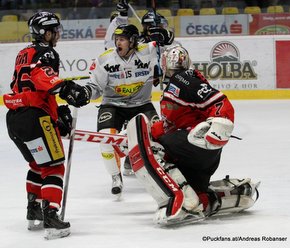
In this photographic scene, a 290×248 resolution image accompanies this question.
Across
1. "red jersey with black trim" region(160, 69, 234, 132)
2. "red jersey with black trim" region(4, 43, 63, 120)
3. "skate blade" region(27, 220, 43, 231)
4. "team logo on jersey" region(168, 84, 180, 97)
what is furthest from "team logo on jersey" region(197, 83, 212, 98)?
"skate blade" region(27, 220, 43, 231)

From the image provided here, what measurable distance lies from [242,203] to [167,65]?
2.72 ft

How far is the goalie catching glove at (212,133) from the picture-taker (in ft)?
12.8

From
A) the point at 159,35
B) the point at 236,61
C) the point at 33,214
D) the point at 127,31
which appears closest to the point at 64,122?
the point at 33,214

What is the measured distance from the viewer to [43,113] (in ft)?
13.1

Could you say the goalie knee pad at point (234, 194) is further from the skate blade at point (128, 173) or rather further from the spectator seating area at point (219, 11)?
the spectator seating area at point (219, 11)

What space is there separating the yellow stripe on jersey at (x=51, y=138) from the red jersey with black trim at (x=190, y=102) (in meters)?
0.64

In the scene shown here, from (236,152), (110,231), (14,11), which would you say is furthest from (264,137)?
(14,11)

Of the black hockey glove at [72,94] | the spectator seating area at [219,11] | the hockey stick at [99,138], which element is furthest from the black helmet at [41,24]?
the spectator seating area at [219,11]

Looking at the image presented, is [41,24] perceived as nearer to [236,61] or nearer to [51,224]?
[51,224]

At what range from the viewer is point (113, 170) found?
200 inches

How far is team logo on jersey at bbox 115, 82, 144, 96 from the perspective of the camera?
5422 millimetres

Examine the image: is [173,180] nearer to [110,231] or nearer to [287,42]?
[110,231]

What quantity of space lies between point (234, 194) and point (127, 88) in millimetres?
1399

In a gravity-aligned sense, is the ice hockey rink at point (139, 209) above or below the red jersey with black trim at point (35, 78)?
below
